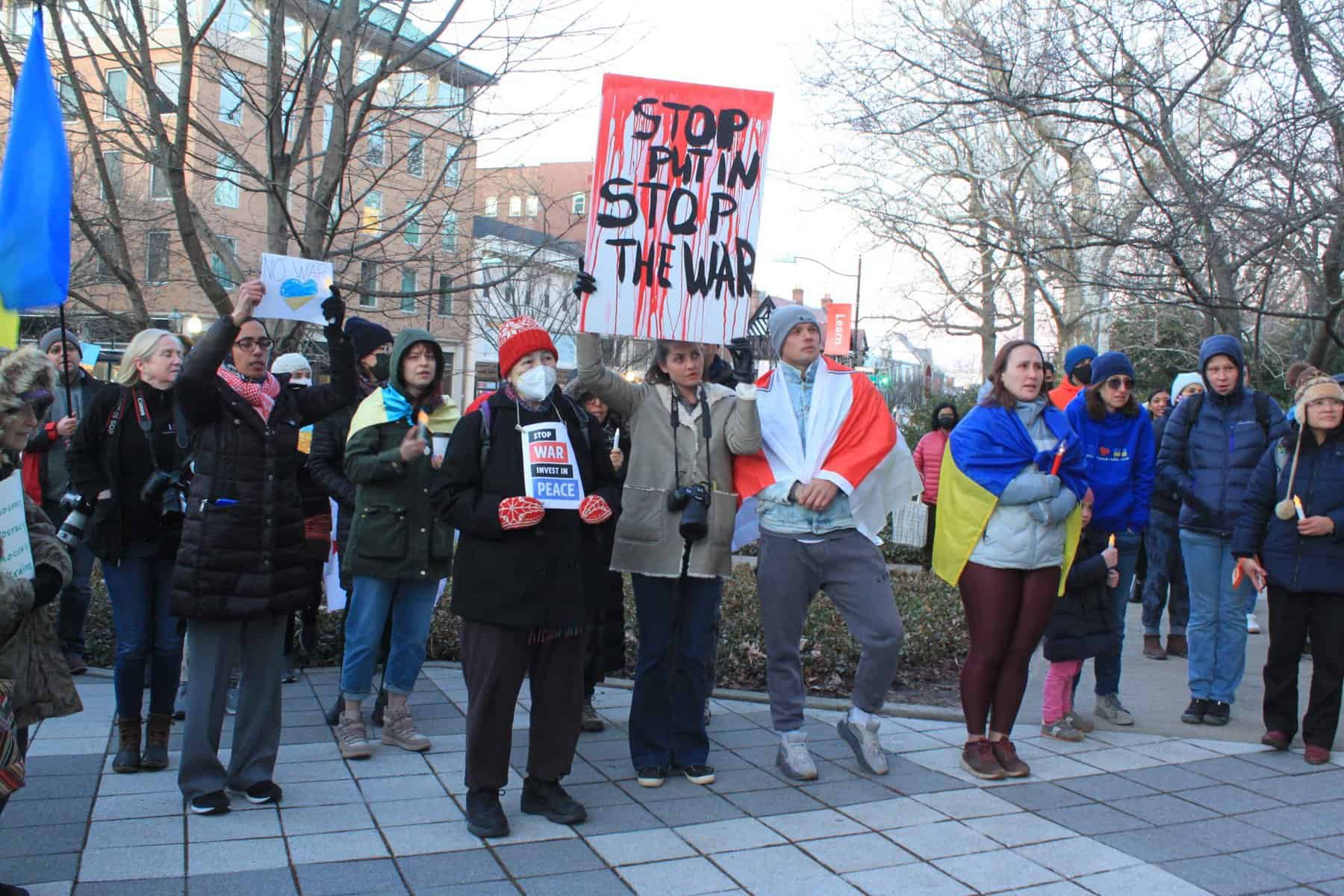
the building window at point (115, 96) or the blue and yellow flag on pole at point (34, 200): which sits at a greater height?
the building window at point (115, 96)

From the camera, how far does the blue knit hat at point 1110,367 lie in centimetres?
614

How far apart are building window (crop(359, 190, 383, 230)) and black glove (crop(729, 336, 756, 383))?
4.05 m

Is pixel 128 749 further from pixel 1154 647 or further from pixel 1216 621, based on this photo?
pixel 1154 647

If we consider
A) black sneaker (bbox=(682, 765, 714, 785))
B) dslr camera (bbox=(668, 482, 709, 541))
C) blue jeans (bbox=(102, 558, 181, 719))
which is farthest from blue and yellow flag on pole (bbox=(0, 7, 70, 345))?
black sneaker (bbox=(682, 765, 714, 785))

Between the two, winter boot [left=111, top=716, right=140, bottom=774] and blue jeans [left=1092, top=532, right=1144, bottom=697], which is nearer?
winter boot [left=111, top=716, right=140, bottom=774]

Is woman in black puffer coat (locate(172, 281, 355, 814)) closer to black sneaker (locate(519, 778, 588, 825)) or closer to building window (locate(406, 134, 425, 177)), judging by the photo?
black sneaker (locate(519, 778, 588, 825))

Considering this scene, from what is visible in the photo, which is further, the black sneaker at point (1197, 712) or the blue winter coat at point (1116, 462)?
the black sneaker at point (1197, 712)

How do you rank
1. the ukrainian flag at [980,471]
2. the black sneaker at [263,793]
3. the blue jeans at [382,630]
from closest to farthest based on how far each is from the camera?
the black sneaker at [263,793] < the ukrainian flag at [980,471] < the blue jeans at [382,630]

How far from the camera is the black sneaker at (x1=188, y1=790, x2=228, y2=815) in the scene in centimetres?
448

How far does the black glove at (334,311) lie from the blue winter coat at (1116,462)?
12.6 feet

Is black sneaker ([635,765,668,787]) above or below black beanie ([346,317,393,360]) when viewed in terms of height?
below

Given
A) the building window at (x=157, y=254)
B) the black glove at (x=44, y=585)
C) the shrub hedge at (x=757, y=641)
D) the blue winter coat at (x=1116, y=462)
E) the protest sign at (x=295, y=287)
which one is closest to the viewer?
the black glove at (x=44, y=585)

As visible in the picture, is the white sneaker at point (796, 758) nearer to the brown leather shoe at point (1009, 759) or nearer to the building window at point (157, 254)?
the brown leather shoe at point (1009, 759)

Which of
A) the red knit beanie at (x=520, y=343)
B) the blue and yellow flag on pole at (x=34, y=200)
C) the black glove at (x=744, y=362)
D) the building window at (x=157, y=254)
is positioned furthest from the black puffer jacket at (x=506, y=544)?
the building window at (x=157, y=254)
